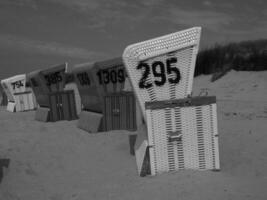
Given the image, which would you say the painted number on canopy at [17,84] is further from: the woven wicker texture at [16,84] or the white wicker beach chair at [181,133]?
the white wicker beach chair at [181,133]

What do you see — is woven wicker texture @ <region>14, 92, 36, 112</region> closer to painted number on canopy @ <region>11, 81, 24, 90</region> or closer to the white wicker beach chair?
painted number on canopy @ <region>11, 81, 24, 90</region>

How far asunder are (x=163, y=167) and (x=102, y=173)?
3.62 feet

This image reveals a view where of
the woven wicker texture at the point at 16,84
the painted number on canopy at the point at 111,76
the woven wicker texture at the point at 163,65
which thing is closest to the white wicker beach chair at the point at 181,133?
the woven wicker texture at the point at 163,65

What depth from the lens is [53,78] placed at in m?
14.7

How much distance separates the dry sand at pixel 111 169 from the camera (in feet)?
16.2

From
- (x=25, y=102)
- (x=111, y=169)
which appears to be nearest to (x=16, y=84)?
(x=25, y=102)

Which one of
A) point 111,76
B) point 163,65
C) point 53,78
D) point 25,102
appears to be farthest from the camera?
point 25,102

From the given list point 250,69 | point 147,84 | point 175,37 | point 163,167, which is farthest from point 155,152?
point 250,69

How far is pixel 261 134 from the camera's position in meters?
8.10

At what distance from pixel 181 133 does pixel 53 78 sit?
31.9 feet

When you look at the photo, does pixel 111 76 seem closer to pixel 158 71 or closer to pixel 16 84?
pixel 158 71

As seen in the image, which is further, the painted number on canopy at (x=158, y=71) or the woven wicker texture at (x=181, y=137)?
the painted number on canopy at (x=158, y=71)

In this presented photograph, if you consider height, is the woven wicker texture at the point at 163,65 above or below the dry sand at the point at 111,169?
above

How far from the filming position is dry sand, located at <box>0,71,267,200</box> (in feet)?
16.2
